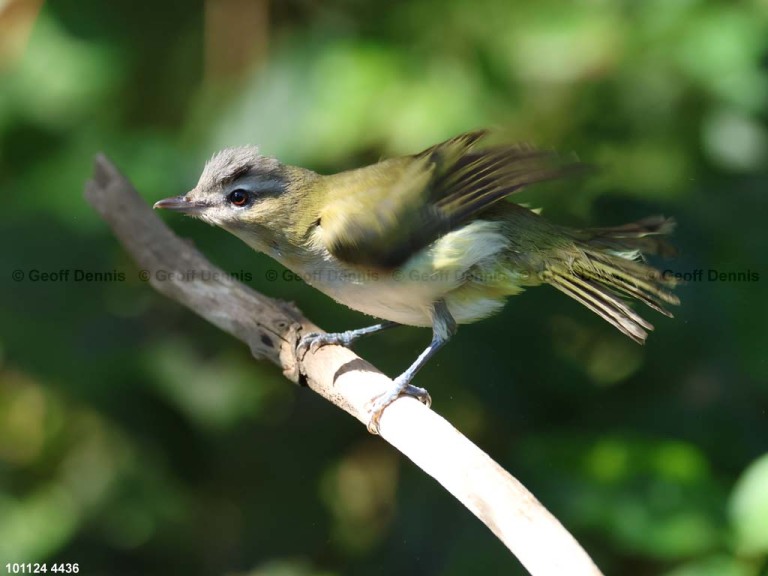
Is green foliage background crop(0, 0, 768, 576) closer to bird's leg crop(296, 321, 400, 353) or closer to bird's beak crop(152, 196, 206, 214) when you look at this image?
bird's leg crop(296, 321, 400, 353)

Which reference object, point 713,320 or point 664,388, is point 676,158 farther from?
point 664,388

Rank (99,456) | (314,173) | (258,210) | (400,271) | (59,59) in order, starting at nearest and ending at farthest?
(400,271)
(258,210)
(314,173)
(59,59)
(99,456)

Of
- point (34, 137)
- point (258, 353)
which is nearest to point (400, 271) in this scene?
point (258, 353)

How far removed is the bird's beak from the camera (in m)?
2.81

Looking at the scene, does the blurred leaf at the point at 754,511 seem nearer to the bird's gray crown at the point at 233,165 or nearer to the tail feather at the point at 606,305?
the tail feather at the point at 606,305

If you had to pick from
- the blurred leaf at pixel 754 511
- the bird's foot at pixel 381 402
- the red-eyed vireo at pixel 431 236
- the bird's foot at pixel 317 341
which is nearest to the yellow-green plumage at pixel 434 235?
the red-eyed vireo at pixel 431 236

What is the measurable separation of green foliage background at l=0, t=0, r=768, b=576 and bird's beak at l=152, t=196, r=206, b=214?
44cm

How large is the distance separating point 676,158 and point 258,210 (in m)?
1.60

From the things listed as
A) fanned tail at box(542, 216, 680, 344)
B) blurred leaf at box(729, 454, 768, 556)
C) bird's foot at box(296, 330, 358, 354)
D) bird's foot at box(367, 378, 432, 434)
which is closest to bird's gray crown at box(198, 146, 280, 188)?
bird's foot at box(296, 330, 358, 354)

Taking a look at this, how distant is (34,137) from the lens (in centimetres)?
345

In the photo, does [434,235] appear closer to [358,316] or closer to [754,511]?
[358,316]

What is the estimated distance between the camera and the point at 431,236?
2711 millimetres

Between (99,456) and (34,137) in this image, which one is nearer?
(34,137)

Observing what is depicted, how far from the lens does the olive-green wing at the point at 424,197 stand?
2.64 metres
